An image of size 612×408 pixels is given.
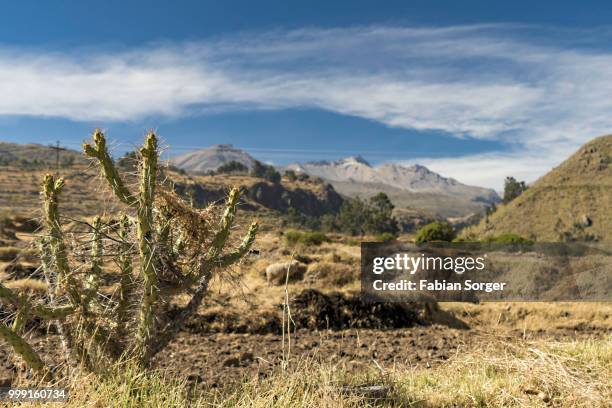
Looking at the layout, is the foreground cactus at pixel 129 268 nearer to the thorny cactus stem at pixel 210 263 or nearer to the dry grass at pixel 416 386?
the thorny cactus stem at pixel 210 263

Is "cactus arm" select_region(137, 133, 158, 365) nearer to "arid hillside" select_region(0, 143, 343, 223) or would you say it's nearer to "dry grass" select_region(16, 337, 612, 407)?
"arid hillside" select_region(0, 143, 343, 223)

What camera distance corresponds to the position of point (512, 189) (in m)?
109

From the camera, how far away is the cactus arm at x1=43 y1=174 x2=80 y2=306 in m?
4.27

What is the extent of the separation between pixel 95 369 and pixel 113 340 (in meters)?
0.50

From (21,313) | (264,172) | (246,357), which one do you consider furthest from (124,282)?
(264,172)

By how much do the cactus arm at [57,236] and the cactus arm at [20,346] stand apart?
476 millimetres

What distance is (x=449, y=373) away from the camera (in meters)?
5.59

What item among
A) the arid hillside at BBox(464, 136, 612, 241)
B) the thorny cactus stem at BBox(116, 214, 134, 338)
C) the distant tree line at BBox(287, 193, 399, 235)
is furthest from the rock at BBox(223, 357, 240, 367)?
the arid hillside at BBox(464, 136, 612, 241)

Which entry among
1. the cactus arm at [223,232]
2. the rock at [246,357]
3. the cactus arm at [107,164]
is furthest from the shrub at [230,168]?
the cactus arm at [107,164]

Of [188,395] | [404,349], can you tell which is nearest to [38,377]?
[188,395]

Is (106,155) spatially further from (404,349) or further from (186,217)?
(404,349)

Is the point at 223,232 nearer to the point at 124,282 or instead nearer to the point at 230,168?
the point at 124,282

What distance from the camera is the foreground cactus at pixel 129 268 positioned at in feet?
13.6

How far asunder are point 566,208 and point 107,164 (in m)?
93.8
